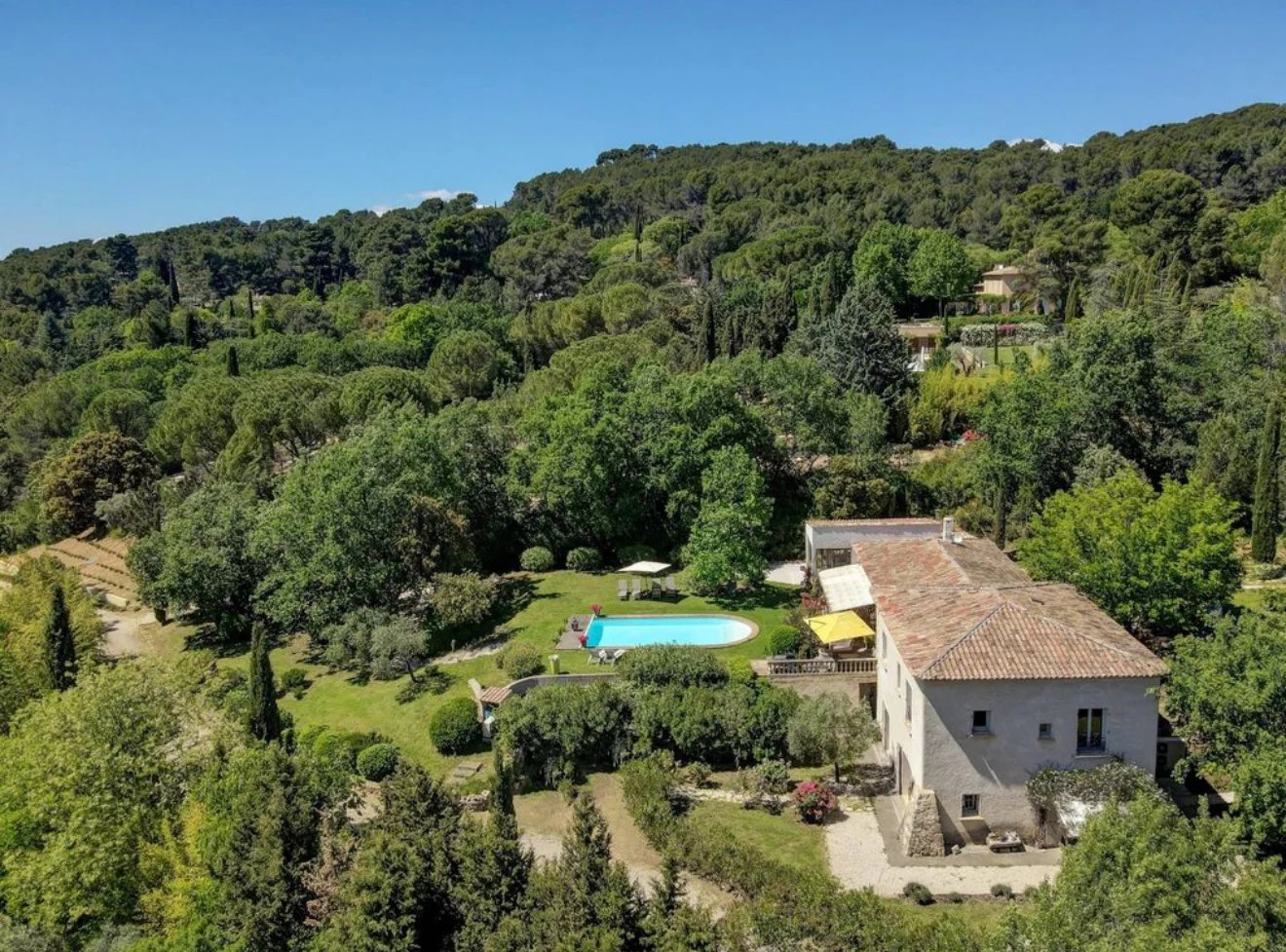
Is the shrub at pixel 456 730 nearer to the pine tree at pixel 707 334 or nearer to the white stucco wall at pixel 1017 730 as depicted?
the white stucco wall at pixel 1017 730

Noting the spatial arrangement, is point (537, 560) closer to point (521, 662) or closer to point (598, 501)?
point (598, 501)

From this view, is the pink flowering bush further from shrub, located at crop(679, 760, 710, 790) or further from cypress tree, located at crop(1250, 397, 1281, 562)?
cypress tree, located at crop(1250, 397, 1281, 562)

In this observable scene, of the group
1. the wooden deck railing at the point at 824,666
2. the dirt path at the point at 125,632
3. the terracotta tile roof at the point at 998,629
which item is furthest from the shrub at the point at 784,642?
the dirt path at the point at 125,632

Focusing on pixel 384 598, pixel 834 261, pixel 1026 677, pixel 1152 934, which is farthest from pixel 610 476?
pixel 834 261

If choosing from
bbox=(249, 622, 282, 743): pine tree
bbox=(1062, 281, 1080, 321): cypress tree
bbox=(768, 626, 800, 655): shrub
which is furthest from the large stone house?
bbox=(1062, 281, 1080, 321): cypress tree

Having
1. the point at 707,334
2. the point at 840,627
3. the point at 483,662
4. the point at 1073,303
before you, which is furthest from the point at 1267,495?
the point at 707,334

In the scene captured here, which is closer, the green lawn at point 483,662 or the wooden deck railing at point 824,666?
the wooden deck railing at point 824,666
